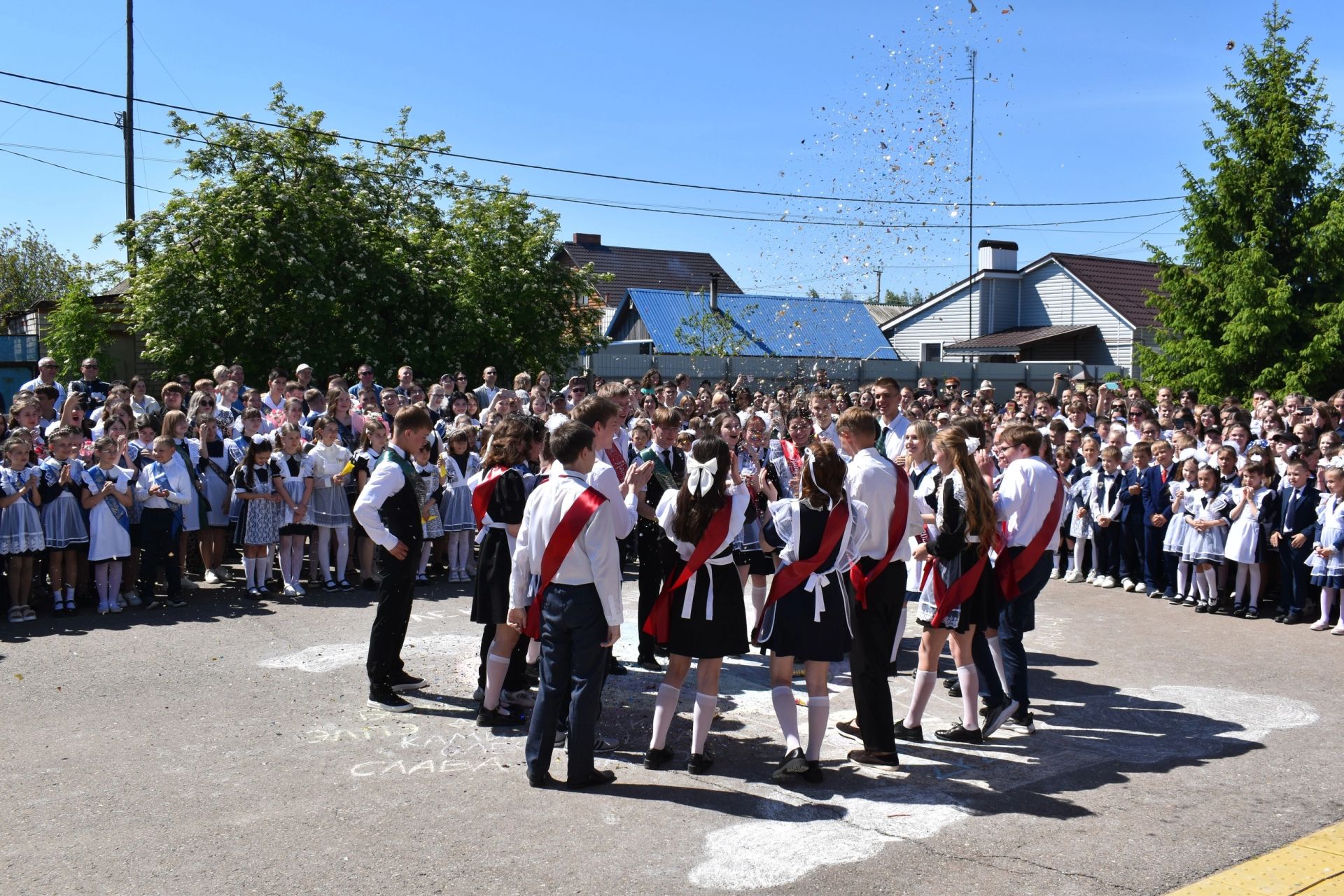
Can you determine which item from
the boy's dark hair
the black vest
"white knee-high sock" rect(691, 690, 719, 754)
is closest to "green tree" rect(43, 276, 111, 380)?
the black vest


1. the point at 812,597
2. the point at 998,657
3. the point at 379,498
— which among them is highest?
the point at 379,498

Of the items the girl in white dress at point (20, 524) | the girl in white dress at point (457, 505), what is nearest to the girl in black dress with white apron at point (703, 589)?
the girl in white dress at point (457, 505)

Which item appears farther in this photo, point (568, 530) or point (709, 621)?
point (709, 621)

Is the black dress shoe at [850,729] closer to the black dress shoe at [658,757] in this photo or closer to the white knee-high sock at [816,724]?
the white knee-high sock at [816,724]

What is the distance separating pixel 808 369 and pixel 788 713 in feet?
81.5

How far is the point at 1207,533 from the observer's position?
1087cm

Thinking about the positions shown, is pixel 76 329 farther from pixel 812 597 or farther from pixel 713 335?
pixel 812 597

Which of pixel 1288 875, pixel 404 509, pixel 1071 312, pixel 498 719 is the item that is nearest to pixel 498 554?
pixel 404 509

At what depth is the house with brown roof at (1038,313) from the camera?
3959 centimetres

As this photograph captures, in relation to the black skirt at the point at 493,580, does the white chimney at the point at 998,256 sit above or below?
above

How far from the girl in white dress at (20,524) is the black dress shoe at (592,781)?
6.31 m

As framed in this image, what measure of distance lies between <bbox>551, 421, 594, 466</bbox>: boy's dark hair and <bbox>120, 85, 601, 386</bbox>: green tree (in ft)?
54.8

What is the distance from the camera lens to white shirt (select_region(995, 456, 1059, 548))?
21.6 ft

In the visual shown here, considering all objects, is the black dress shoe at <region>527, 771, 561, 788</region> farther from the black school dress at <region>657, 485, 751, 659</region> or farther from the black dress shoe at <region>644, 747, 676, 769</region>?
the black school dress at <region>657, 485, 751, 659</region>
